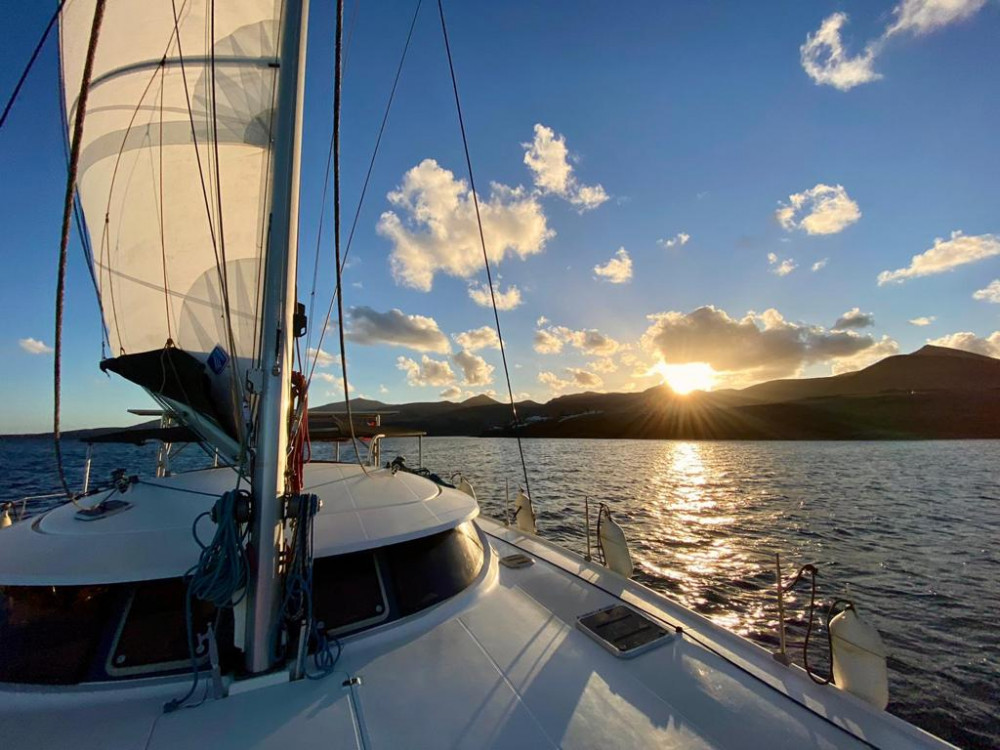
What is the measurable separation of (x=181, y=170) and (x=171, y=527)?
3409mm

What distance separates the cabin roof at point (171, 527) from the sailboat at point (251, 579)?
3cm

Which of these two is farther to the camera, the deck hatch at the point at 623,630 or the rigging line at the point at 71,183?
the deck hatch at the point at 623,630

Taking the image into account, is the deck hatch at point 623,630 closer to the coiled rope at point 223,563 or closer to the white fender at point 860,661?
the white fender at point 860,661

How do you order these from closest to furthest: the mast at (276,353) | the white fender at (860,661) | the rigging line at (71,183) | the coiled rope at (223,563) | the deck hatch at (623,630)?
the rigging line at (71,183)
the coiled rope at (223,563)
the mast at (276,353)
the white fender at (860,661)
the deck hatch at (623,630)

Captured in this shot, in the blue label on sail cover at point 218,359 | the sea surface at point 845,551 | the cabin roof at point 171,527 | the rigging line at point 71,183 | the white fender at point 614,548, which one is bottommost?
the sea surface at point 845,551

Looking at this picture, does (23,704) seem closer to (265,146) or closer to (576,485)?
(265,146)

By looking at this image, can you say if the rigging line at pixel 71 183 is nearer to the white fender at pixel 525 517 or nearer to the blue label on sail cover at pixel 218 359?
the blue label on sail cover at pixel 218 359

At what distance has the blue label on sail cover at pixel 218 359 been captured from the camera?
3725 millimetres

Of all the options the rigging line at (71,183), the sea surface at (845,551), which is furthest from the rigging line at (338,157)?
the sea surface at (845,551)

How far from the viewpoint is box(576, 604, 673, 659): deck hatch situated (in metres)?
4.02

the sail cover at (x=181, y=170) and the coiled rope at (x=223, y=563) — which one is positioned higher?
the sail cover at (x=181, y=170)

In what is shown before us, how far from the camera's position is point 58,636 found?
3.34m

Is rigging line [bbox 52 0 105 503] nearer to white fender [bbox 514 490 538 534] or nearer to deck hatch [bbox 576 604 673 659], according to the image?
deck hatch [bbox 576 604 673 659]

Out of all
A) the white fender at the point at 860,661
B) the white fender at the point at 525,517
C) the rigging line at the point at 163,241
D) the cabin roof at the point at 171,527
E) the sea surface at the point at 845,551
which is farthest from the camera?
the white fender at the point at 525,517
